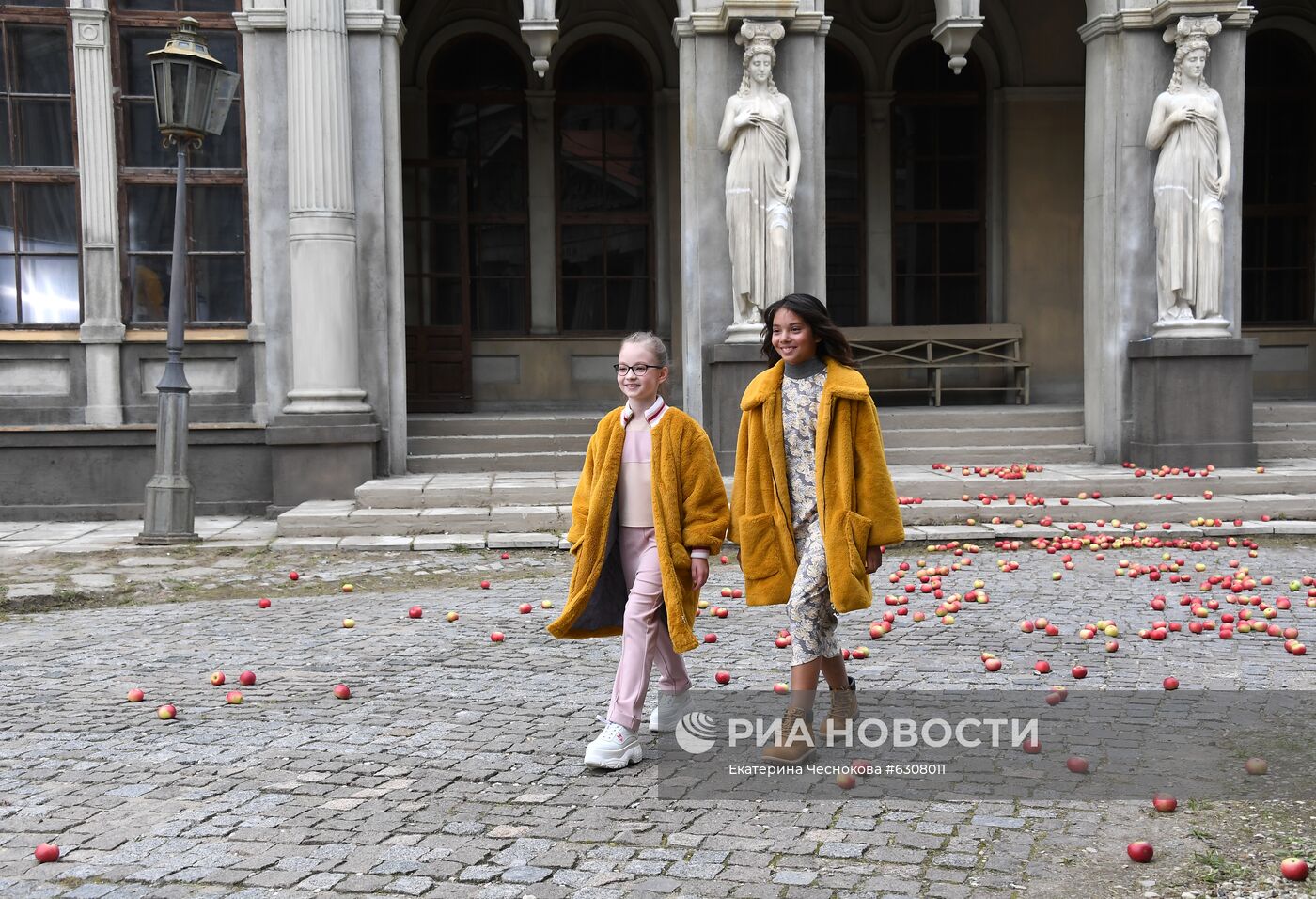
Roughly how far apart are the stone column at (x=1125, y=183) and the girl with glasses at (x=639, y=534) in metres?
8.54

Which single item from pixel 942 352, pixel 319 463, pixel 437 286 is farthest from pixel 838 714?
pixel 942 352

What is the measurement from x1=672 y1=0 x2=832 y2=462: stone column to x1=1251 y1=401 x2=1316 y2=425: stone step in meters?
4.67

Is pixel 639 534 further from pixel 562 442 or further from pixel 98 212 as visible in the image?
pixel 98 212

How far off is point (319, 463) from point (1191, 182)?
8.12 m

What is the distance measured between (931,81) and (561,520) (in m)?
8.42

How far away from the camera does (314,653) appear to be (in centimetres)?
650

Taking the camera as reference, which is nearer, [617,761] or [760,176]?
[617,761]

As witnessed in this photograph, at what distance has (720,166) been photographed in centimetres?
1181

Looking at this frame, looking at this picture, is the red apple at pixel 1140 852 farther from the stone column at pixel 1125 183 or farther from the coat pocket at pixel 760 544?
the stone column at pixel 1125 183

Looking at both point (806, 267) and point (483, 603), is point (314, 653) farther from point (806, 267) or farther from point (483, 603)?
point (806, 267)

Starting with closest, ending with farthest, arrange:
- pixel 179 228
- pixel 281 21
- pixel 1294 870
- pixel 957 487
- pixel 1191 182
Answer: pixel 1294 870 < pixel 179 228 < pixel 957 487 < pixel 281 21 < pixel 1191 182

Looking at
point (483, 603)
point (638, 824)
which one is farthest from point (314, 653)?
point (638, 824)

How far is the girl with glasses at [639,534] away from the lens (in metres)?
4.57

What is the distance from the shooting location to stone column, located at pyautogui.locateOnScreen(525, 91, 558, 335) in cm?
1529
